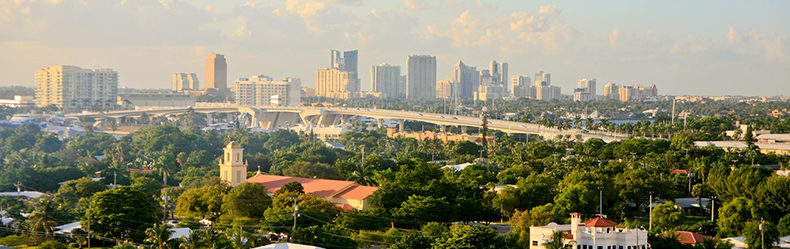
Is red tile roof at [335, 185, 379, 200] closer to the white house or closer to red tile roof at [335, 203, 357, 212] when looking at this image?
red tile roof at [335, 203, 357, 212]

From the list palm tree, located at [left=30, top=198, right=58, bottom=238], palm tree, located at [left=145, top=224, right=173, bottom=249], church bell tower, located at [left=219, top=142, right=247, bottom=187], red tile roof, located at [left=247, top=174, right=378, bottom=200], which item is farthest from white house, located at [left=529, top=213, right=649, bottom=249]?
church bell tower, located at [left=219, top=142, right=247, bottom=187]

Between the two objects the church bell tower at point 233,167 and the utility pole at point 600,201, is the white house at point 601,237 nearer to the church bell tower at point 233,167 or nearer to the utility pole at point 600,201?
the utility pole at point 600,201

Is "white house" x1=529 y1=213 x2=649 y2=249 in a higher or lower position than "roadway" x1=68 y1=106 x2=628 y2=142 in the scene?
lower

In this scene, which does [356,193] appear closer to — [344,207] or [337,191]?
[337,191]

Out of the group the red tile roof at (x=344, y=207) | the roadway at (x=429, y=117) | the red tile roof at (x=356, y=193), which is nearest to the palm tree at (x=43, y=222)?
the red tile roof at (x=344, y=207)

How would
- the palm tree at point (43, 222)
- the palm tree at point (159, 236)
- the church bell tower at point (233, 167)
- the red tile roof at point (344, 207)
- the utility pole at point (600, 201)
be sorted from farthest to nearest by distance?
the church bell tower at point (233, 167), the utility pole at point (600, 201), the red tile roof at point (344, 207), the palm tree at point (43, 222), the palm tree at point (159, 236)

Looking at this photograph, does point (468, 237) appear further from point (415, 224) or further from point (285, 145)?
point (285, 145)

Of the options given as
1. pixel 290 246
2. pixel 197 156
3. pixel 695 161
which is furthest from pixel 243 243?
pixel 197 156
